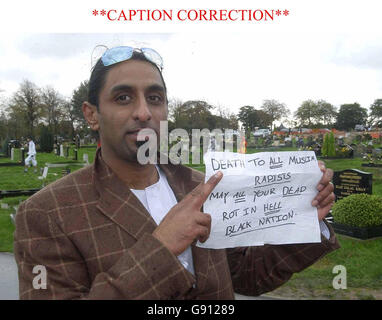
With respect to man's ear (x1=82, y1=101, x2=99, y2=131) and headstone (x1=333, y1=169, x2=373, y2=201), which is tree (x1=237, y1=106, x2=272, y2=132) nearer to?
headstone (x1=333, y1=169, x2=373, y2=201)

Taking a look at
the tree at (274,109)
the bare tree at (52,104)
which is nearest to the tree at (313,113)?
the tree at (274,109)

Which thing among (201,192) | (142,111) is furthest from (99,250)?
(142,111)

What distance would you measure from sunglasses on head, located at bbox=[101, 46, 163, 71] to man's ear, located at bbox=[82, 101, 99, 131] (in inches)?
8.8

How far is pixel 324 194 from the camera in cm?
186

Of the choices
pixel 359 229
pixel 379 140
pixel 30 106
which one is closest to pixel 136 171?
pixel 359 229

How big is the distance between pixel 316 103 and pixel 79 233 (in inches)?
2055

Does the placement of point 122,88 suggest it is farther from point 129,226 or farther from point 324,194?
point 324,194

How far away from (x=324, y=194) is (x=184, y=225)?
0.85 m

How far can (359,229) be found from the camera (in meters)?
6.85

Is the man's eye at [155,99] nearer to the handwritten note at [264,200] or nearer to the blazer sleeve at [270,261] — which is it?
the handwritten note at [264,200]

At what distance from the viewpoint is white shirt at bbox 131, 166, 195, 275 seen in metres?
1.66

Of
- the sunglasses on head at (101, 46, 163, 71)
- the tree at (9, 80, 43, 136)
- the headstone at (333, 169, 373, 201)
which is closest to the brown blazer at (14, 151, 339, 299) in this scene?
the sunglasses on head at (101, 46, 163, 71)

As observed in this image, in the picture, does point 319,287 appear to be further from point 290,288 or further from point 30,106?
point 30,106

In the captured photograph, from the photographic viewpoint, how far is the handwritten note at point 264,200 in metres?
1.73
